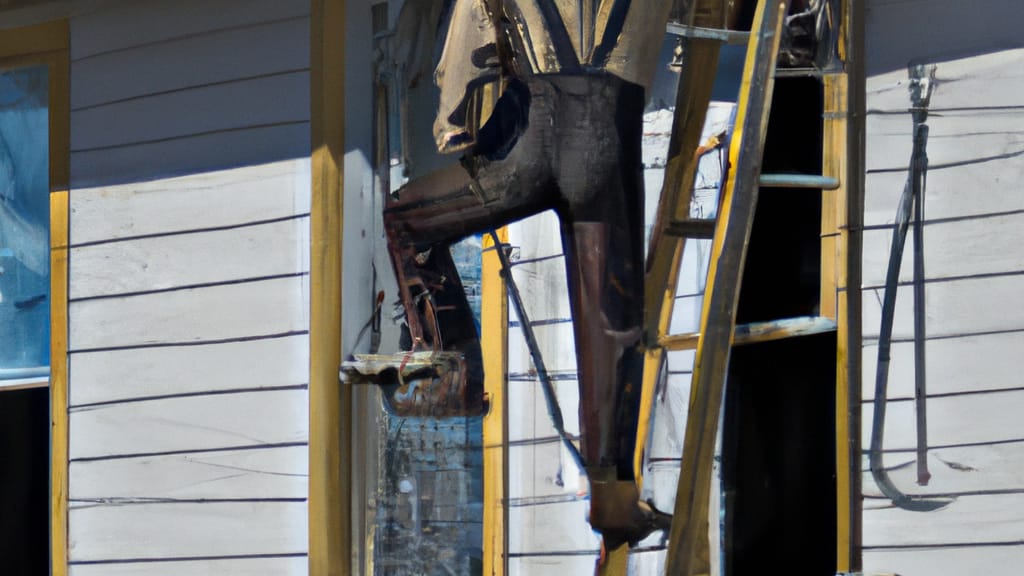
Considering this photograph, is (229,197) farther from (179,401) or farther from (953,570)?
(953,570)

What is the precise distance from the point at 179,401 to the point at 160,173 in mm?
722

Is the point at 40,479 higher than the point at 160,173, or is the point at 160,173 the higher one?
the point at 160,173

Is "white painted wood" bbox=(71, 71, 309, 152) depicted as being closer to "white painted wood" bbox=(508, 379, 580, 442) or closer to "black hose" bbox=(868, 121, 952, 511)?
"white painted wood" bbox=(508, 379, 580, 442)

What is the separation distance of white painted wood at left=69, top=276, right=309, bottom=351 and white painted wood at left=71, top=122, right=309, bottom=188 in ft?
1.24

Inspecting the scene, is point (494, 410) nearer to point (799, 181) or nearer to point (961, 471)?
point (799, 181)

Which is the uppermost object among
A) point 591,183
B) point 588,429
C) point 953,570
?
point 591,183

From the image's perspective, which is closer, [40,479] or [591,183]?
[591,183]

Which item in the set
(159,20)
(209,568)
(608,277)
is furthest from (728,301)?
(159,20)

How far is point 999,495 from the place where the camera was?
333cm

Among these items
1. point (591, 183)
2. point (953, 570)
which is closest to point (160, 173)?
point (591, 183)

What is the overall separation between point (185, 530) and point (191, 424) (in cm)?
33

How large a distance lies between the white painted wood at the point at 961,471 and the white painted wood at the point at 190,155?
1.91 metres

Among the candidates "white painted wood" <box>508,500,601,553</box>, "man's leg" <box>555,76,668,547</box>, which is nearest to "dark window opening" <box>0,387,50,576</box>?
"white painted wood" <box>508,500,601,553</box>

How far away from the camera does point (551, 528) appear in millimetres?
3695
